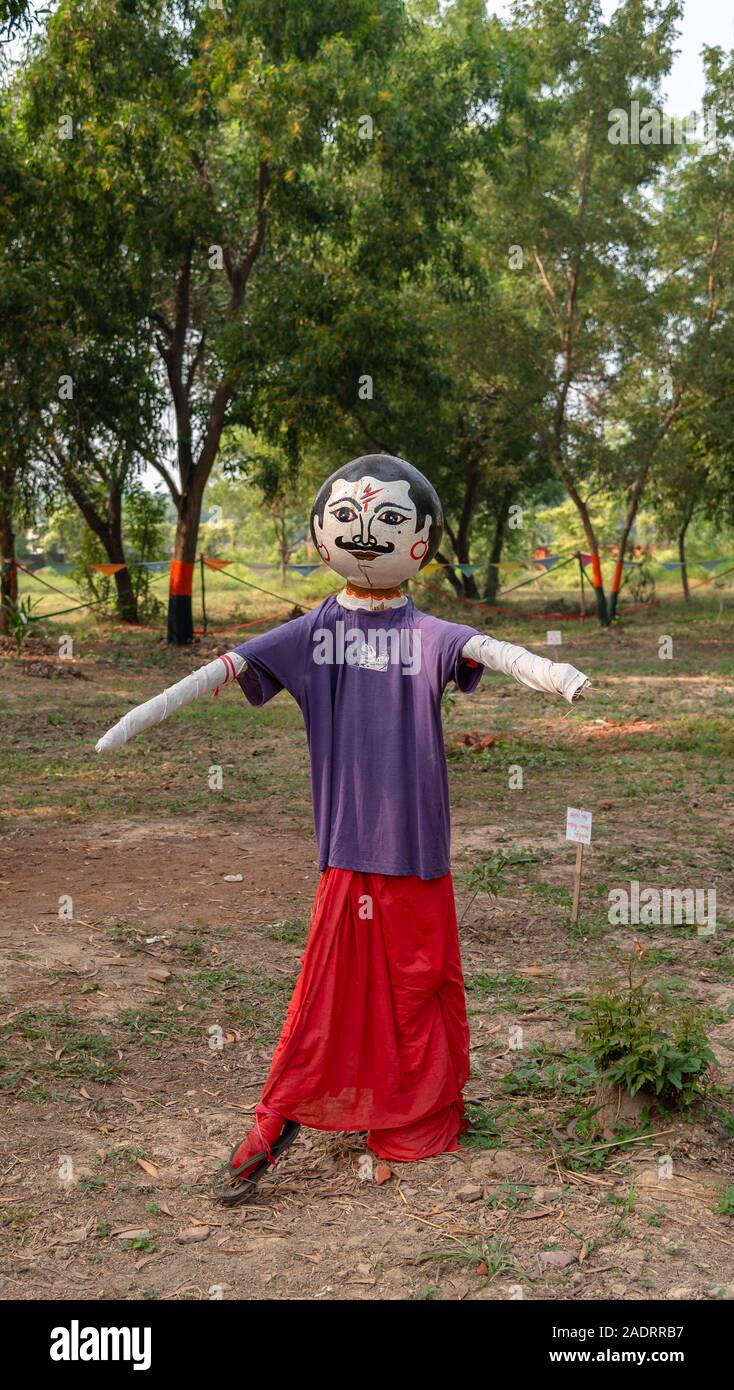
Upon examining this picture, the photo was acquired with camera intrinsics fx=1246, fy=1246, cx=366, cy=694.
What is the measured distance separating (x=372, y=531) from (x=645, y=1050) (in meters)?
1.79

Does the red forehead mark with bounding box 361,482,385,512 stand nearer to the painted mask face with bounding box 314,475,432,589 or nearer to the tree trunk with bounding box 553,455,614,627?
the painted mask face with bounding box 314,475,432,589

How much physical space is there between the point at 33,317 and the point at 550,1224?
12970 mm

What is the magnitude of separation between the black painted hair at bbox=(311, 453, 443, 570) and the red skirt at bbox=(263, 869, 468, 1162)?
42.3 inches

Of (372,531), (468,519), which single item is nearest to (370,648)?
(372,531)

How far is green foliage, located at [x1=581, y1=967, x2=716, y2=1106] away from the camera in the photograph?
12.4ft

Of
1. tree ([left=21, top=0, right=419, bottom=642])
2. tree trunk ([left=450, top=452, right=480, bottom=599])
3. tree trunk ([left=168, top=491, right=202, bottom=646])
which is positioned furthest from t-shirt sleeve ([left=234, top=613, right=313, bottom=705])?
tree trunk ([left=450, top=452, right=480, bottom=599])

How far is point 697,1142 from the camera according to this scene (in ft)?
12.4

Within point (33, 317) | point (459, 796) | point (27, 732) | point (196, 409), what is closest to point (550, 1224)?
point (459, 796)

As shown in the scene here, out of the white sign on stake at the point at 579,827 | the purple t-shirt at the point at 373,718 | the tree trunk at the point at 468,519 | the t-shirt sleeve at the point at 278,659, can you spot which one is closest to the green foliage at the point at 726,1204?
the purple t-shirt at the point at 373,718

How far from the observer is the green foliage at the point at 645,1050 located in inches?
149

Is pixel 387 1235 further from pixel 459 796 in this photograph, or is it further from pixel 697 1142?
pixel 459 796

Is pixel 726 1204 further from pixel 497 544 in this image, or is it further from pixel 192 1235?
pixel 497 544

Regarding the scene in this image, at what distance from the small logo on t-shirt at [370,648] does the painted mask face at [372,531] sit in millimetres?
159

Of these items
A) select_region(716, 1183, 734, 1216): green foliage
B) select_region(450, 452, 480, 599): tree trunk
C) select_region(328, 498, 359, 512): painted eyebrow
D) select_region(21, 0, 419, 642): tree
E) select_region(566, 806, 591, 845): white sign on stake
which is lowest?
select_region(716, 1183, 734, 1216): green foliage
